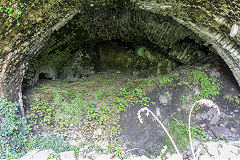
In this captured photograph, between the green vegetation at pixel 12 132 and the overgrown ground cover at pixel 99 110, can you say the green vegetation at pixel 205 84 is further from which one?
the green vegetation at pixel 12 132

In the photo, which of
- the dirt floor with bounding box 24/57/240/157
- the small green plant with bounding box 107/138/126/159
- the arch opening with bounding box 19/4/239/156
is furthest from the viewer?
the arch opening with bounding box 19/4/239/156

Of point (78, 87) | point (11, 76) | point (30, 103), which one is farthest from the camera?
point (78, 87)

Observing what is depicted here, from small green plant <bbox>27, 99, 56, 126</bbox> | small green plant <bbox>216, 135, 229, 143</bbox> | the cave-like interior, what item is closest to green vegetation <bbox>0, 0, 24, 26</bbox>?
the cave-like interior

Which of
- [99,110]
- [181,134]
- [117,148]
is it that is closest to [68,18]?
[99,110]

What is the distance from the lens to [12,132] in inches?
102

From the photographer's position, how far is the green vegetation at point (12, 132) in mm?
2461

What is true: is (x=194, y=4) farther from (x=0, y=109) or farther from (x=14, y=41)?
(x=0, y=109)

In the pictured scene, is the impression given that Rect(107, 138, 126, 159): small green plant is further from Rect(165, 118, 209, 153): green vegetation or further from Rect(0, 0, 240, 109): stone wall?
Rect(0, 0, 240, 109): stone wall

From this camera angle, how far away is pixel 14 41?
2.55m

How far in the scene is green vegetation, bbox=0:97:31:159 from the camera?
246 cm

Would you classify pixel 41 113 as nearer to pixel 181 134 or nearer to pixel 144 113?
pixel 144 113

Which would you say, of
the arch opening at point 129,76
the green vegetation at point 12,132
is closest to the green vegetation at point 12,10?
the green vegetation at point 12,132

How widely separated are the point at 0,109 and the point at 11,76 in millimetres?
659

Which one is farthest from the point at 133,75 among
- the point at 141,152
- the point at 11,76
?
the point at 11,76
